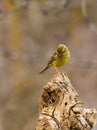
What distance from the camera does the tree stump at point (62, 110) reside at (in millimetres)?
2330

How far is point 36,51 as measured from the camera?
12.5m

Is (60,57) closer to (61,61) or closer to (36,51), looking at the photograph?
(61,61)

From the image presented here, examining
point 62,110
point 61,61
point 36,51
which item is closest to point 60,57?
point 61,61

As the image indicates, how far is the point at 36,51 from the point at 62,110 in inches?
397

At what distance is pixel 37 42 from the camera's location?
13320 millimetres

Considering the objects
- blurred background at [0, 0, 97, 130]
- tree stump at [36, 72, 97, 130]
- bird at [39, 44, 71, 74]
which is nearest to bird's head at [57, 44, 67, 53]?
bird at [39, 44, 71, 74]

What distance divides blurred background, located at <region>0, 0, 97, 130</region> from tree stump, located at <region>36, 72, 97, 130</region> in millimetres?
5669

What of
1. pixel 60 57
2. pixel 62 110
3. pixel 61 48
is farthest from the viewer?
pixel 60 57

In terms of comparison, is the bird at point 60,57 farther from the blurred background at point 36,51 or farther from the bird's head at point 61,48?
the blurred background at point 36,51

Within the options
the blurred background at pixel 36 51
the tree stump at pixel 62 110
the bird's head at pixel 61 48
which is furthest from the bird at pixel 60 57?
the blurred background at pixel 36 51

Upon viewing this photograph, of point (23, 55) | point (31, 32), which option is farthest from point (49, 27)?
point (23, 55)

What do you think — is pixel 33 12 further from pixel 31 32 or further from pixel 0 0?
pixel 0 0

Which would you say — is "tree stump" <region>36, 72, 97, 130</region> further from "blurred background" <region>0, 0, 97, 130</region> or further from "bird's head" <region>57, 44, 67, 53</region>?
"blurred background" <region>0, 0, 97, 130</region>

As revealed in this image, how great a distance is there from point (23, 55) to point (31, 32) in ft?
7.52
